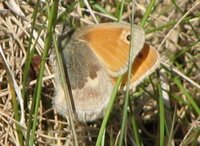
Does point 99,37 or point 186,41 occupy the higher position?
point 99,37

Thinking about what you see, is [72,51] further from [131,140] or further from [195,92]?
[195,92]

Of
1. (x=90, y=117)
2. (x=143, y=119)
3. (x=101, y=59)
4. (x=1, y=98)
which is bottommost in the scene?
(x=143, y=119)

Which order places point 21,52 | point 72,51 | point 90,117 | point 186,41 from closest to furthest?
point 90,117 < point 72,51 < point 21,52 < point 186,41

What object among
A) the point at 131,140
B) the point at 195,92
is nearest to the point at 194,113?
the point at 195,92

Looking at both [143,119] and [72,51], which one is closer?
[72,51]

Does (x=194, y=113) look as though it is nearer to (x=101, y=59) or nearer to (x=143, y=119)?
(x=143, y=119)

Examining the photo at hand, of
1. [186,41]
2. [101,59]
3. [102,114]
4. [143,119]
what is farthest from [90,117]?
[186,41]

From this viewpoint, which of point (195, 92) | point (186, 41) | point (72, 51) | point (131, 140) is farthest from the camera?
point (186, 41)
